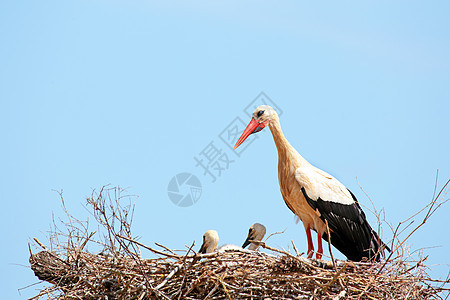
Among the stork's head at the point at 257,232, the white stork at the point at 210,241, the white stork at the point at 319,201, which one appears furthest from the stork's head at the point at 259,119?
the white stork at the point at 210,241

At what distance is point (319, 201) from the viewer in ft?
19.5

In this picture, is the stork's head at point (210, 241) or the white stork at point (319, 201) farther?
the white stork at point (319, 201)

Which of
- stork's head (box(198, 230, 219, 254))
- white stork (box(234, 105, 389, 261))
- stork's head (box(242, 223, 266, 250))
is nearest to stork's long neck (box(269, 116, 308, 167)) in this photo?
white stork (box(234, 105, 389, 261))

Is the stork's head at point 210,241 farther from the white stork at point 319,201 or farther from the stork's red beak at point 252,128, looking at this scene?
the stork's red beak at point 252,128

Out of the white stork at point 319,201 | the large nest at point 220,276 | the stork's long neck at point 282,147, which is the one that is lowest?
the large nest at point 220,276

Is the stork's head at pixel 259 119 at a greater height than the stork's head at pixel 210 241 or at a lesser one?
greater

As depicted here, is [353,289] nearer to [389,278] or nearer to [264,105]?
[389,278]

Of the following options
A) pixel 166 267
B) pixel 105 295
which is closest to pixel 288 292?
pixel 166 267

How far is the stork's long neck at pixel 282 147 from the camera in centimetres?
623

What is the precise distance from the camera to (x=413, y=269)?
17.3ft

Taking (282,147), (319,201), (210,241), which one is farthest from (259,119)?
(210,241)

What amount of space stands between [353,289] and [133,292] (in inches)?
59.8

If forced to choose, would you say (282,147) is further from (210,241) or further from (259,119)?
(210,241)

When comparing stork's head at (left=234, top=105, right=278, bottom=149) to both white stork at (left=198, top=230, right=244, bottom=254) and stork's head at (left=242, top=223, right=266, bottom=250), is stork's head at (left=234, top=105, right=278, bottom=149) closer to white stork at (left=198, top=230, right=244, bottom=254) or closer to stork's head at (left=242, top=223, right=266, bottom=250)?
stork's head at (left=242, top=223, right=266, bottom=250)
